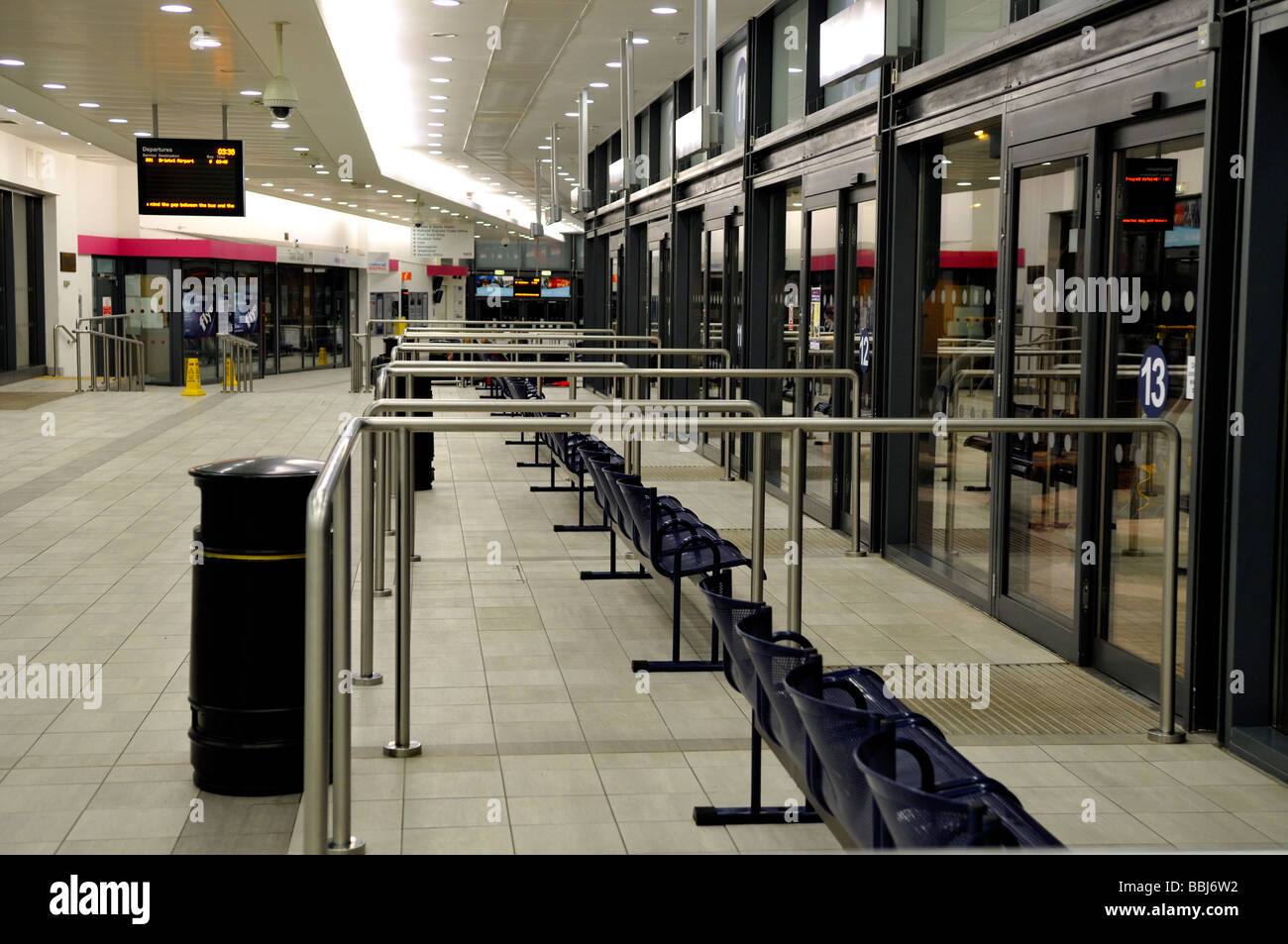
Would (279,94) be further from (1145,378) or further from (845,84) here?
(1145,378)

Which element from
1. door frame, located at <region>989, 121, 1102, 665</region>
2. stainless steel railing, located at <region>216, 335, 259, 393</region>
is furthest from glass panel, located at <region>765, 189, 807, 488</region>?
stainless steel railing, located at <region>216, 335, 259, 393</region>

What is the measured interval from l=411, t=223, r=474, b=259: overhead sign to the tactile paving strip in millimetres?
27475

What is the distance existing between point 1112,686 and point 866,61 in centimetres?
352

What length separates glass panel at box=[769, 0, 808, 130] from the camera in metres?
9.81

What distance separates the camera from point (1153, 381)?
489 cm

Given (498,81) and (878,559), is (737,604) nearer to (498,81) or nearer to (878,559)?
(878,559)

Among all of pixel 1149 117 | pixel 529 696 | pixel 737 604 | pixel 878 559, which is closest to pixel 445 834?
pixel 737 604

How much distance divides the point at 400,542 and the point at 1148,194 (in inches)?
122

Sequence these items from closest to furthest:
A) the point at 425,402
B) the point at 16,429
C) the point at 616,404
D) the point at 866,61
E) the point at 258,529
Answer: the point at 258,529, the point at 425,402, the point at 616,404, the point at 866,61, the point at 16,429

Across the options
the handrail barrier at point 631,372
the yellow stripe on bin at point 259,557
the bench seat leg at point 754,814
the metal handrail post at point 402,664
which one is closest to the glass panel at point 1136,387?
the bench seat leg at point 754,814

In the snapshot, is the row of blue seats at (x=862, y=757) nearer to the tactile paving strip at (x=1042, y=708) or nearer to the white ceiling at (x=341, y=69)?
the tactile paving strip at (x=1042, y=708)

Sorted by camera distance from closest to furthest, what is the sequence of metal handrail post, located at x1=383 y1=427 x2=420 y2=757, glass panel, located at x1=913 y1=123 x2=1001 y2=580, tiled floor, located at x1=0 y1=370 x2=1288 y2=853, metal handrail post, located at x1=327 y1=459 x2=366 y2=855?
metal handrail post, located at x1=327 y1=459 x2=366 y2=855, tiled floor, located at x1=0 y1=370 x2=1288 y2=853, metal handrail post, located at x1=383 y1=427 x2=420 y2=757, glass panel, located at x1=913 y1=123 x2=1001 y2=580

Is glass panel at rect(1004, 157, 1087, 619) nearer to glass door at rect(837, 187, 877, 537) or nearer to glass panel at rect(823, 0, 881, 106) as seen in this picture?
glass door at rect(837, 187, 877, 537)

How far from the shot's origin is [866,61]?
22.4 feet
